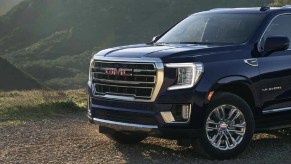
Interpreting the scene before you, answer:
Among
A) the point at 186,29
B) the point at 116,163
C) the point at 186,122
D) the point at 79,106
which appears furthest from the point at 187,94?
the point at 79,106

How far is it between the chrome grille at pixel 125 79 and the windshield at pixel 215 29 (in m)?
1.31

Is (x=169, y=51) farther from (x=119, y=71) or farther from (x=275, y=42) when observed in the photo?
(x=275, y=42)

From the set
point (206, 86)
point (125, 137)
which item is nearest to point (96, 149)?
point (125, 137)

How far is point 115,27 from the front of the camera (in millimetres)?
188125

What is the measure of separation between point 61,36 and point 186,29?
7292 inches

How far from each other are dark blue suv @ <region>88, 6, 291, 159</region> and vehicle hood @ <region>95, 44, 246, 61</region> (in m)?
0.01

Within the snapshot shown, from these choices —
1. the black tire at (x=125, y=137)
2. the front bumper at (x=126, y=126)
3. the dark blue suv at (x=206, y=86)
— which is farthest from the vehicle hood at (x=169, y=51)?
the black tire at (x=125, y=137)

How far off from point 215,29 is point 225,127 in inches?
64.0

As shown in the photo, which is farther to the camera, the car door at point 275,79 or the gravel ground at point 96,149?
the car door at point 275,79

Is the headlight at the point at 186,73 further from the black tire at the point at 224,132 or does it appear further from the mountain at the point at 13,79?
the mountain at the point at 13,79

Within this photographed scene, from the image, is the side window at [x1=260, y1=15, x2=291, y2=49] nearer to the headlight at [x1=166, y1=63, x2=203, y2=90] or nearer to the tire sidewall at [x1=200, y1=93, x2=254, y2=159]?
the tire sidewall at [x1=200, y1=93, x2=254, y2=159]

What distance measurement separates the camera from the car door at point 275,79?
7.14 meters

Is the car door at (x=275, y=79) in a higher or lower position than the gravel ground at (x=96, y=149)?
higher

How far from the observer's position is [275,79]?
23.8 feet
